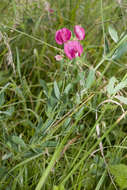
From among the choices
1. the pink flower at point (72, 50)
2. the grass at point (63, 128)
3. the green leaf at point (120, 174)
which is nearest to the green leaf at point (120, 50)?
the grass at point (63, 128)

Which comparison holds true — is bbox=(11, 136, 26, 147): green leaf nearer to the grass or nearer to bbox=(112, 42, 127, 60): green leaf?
the grass

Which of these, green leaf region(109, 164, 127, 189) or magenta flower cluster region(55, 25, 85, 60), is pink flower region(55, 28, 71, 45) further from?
green leaf region(109, 164, 127, 189)

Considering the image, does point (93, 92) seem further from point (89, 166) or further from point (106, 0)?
point (106, 0)

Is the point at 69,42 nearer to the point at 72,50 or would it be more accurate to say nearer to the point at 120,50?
the point at 72,50

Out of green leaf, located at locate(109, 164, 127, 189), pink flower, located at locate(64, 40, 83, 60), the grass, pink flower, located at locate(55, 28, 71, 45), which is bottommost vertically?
green leaf, located at locate(109, 164, 127, 189)

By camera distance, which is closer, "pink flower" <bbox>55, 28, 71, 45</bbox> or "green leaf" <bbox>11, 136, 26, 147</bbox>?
"green leaf" <bbox>11, 136, 26, 147</bbox>

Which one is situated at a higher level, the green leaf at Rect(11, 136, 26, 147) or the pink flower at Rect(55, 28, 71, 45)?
the pink flower at Rect(55, 28, 71, 45)

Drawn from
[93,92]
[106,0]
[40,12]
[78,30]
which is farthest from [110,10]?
[93,92]

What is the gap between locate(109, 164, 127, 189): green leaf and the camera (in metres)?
0.96

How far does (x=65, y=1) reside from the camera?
192 centimetres

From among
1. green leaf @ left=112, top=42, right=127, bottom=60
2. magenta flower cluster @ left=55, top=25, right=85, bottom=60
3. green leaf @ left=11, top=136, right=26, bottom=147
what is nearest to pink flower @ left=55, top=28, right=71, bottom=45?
magenta flower cluster @ left=55, top=25, right=85, bottom=60

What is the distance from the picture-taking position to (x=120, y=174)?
3.18 feet

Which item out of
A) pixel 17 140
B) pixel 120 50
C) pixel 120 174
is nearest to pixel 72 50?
pixel 120 50

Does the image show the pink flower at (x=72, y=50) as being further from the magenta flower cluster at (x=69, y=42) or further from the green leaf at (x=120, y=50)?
the green leaf at (x=120, y=50)
